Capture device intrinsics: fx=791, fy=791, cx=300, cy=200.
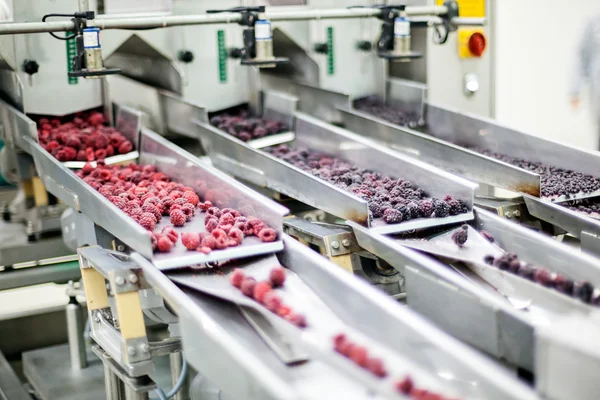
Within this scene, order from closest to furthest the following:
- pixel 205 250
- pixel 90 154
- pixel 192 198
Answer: pixel 205 250 → pixel 192 198 → pixel 90 154

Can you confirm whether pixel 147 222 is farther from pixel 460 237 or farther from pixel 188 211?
pixel 460 237

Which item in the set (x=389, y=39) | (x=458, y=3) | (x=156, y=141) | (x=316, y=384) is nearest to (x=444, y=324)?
(x=316, y=384)

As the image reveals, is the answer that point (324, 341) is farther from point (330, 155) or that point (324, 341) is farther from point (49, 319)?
point (49, 319)

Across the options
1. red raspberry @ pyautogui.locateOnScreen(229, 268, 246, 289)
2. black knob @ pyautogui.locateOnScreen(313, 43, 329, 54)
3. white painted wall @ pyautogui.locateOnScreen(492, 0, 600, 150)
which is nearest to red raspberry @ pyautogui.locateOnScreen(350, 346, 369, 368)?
red raspberry @ pyautogui.locateOnScreen(229, 268, 246, 289)

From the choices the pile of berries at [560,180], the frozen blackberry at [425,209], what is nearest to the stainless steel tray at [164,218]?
the frozen blackberry at [425,209]

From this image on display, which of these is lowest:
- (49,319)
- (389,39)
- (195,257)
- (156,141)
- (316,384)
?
(49,319)

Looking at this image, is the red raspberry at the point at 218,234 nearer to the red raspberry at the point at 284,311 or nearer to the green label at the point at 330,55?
the red raspberry at the point at 284,311

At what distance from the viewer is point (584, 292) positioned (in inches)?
78.9

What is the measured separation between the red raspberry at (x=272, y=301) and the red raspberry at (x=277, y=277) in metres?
0.11

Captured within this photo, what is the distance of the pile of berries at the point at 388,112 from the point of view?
386 centimetres

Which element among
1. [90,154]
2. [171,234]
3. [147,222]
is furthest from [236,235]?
[90,154]

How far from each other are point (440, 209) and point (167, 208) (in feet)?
2.95

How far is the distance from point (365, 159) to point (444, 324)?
3.86 ft

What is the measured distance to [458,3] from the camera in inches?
157
